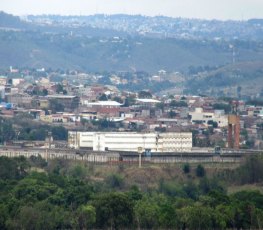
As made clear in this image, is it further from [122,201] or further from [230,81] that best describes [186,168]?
[230,81]

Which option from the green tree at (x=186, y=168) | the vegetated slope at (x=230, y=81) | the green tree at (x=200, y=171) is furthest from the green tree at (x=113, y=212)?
the vegetated slope at (x=230, y=81)

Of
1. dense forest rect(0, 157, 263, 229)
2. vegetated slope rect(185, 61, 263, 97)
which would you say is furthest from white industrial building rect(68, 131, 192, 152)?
vegetated slope rect(185, 61, 263, 97)

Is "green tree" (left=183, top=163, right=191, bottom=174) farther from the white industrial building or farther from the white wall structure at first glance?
the white wall structure

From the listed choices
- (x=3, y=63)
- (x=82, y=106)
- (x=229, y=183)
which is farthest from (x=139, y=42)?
(x=229, y=183)

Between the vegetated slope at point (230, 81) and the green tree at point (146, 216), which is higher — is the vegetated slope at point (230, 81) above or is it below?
below

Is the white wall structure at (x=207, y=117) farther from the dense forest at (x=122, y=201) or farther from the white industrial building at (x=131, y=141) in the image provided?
the dense forest at (x=122, y=201)

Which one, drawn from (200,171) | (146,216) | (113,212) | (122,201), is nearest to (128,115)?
(200,171)
